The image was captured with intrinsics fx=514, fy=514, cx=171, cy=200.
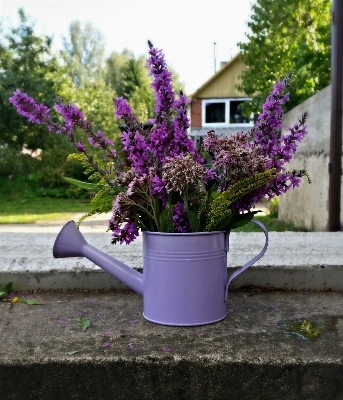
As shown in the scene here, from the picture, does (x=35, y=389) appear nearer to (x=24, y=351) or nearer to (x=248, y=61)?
(x=24, y=351)

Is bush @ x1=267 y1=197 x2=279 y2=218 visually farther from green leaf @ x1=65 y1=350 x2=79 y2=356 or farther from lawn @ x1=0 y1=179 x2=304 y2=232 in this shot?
green leaf @ x1=65 y1=350 x2=79 y2=356

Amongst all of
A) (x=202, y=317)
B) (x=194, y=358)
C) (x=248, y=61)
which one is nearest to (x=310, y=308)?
(x=202, y=317)

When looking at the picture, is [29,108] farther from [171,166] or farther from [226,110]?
[226,110]

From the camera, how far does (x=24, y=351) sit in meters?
1.26

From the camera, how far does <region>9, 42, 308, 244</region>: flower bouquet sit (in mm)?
1356

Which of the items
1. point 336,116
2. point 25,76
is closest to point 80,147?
point 336,116

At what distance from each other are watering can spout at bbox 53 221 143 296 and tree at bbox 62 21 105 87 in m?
33.7

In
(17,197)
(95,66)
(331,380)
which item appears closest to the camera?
(331,380)

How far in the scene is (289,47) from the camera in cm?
961

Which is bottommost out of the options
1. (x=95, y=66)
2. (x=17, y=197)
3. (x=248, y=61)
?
(x=17, y=197)

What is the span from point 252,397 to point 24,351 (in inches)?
22.0

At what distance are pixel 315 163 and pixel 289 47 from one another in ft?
16.3

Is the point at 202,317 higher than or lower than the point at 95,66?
lower

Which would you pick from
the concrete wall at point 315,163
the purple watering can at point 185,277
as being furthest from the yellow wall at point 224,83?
the purple watering can at point 185,277
